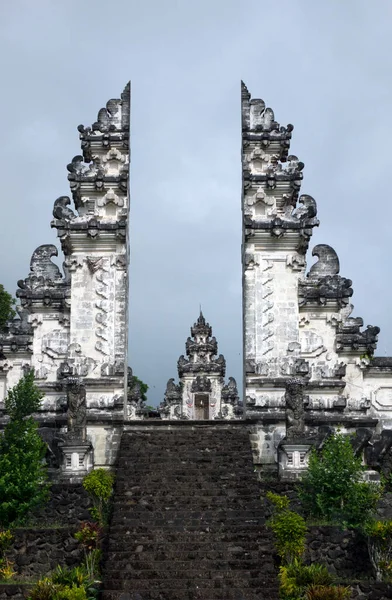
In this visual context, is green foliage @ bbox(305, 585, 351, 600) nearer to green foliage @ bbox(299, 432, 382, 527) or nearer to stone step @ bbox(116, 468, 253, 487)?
green foliage @ bbox(299, 432, 382, 527)

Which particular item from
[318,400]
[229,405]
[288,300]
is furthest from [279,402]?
[229,405]

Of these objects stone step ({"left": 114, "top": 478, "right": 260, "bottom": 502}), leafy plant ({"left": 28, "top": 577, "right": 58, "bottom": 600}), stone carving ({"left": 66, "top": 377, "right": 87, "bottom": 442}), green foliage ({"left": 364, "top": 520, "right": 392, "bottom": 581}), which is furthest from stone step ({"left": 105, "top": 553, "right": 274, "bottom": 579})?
stone carving ({"left": 66, "top": 377, "right": 87, "bottom": 442})

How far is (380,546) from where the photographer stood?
13.8 metres

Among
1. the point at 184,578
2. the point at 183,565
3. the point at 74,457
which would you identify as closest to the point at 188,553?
the point at 183,565

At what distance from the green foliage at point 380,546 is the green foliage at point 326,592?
4.64 ft

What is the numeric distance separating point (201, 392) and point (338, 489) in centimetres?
2683

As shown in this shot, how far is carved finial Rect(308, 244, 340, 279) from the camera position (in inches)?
829

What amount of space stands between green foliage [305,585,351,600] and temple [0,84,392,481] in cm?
648

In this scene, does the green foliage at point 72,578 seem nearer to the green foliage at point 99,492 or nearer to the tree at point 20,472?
the green foliage at point 99,492

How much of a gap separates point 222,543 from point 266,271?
8702 mm

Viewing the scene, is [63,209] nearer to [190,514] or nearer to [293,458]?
[293,458]

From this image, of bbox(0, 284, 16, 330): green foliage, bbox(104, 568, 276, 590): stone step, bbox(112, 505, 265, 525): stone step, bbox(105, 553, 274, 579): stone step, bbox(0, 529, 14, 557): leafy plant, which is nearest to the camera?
bbox(104, 568, 276, 590): stone step

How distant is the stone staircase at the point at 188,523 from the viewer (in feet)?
42.0

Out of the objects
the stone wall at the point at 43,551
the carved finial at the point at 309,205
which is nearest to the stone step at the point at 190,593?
the stone wall at the point at 43,551
